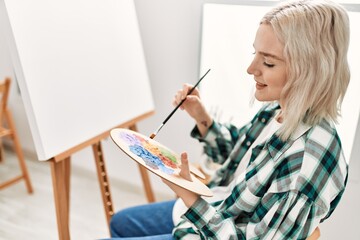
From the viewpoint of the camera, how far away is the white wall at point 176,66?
5.30ft

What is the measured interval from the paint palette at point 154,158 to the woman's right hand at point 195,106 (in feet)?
0.61

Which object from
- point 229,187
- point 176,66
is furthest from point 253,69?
point 176,66

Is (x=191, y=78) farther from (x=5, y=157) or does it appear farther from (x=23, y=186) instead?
(x=5, y=157)

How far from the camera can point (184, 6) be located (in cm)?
175

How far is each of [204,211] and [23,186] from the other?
5.66ft

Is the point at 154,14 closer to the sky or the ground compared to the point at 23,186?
closer to the sky

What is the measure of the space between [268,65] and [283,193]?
329 millimetres

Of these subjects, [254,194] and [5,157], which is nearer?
[254,194]

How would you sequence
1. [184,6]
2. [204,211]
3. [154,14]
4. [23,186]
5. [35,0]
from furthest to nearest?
[23,186] < [154,14] < [184,6] < [35,0] < [204,211]

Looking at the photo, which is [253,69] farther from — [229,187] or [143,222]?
[143,222]

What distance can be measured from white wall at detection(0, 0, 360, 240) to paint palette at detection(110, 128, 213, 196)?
27.6 inches

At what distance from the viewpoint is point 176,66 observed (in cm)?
190

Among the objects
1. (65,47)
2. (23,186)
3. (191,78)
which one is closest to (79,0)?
(65,47)

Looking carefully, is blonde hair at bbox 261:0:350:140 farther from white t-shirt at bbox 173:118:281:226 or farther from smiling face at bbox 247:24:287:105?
white t-shirt at bbox 173:118:281:226
